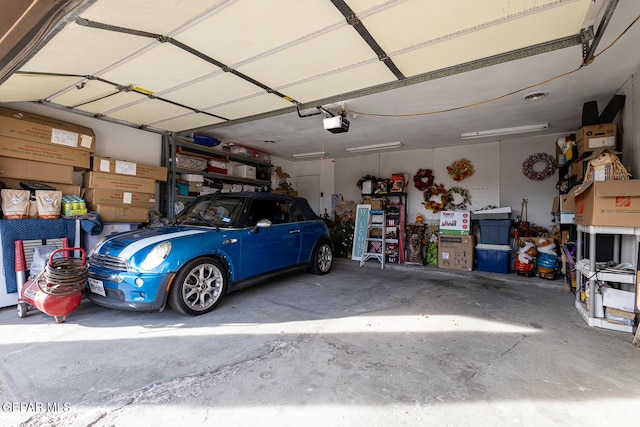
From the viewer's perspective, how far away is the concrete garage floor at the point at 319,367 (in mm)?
1680

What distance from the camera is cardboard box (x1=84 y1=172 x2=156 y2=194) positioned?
4.31 meters

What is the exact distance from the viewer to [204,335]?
2691 mm

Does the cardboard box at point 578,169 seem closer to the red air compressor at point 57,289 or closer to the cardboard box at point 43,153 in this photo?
the red air compressor at point 57,289

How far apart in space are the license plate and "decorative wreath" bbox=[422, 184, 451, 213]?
6.39 m

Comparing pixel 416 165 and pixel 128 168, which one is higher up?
pixel 416 165

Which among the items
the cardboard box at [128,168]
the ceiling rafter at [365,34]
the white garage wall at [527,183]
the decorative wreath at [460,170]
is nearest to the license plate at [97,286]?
the cardboard box at [128,168]

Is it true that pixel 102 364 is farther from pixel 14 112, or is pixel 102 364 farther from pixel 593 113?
pixel 593 113

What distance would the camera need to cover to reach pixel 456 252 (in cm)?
610

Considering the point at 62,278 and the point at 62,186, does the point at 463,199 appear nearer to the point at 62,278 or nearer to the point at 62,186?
the point at 62,278

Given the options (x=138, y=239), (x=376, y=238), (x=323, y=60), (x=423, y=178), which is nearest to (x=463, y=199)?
(x=423, y=178)

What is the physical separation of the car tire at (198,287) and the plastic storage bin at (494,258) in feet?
16.3

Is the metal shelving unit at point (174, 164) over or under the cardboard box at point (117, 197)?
over

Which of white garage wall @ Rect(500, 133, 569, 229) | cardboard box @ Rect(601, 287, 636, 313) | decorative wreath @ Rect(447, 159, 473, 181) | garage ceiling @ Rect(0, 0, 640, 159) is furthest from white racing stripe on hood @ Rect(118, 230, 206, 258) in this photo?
white garage wall @ Rect(500, 133, 569, 229)

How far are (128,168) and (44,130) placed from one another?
1089mm
